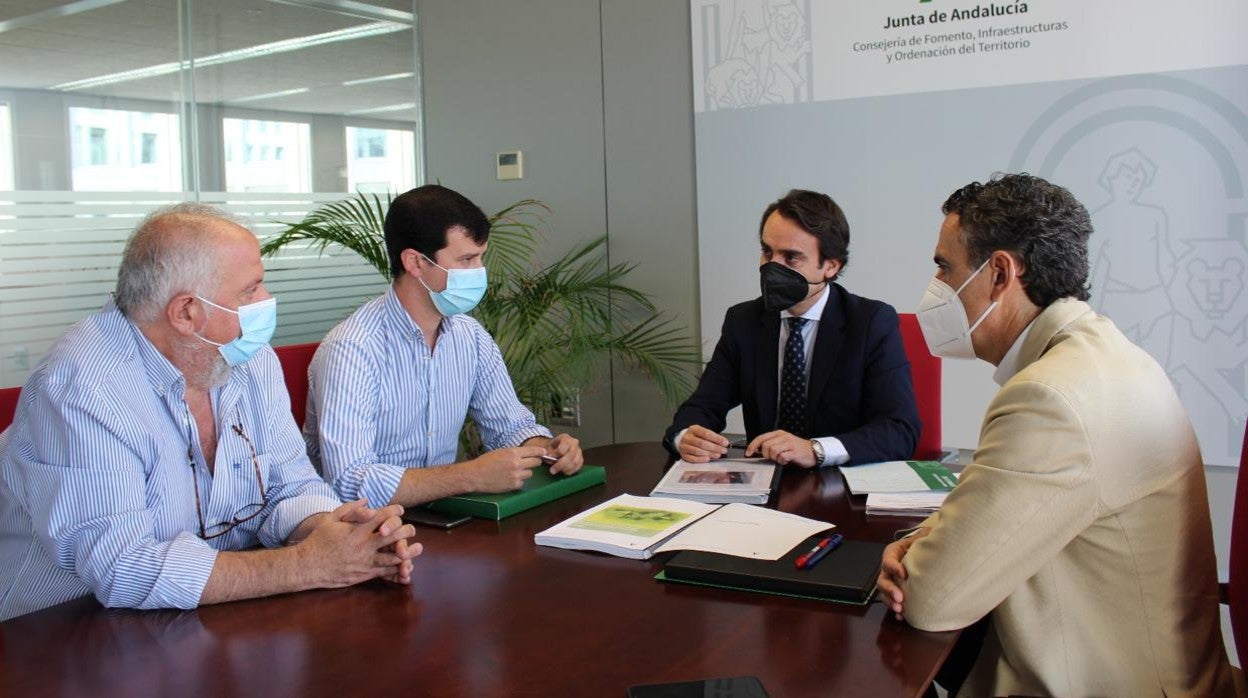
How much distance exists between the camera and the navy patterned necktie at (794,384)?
3.01 metres

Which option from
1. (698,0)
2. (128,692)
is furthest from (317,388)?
(698,0)

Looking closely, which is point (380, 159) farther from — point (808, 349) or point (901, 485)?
point (901, 485)

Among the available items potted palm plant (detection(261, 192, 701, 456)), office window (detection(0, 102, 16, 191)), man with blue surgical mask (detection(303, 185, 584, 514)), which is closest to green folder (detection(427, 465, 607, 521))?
man with blue surgical mask (detection(303, 185, 584, 514))

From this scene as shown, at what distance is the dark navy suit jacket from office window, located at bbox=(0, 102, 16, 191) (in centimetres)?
234

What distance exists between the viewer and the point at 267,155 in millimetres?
4406

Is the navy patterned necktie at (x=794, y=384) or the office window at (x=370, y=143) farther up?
the office window at (x=370, y=143)

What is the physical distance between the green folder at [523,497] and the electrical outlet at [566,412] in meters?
2.10

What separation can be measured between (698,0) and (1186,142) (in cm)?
180

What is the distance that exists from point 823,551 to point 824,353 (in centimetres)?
119

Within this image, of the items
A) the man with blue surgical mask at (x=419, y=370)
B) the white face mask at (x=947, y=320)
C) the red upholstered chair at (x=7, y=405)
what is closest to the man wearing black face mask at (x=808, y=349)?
the man with blue surgical mask at (x=419, y=370)

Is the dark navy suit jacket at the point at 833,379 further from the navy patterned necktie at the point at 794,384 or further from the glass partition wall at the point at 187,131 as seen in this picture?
the glass partition wall at the point at 187,131

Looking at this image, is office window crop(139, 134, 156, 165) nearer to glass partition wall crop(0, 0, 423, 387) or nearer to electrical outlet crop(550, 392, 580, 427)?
glass partition wall crop(0, 0, 423, 387)

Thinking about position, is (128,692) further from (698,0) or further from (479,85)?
(479,85)

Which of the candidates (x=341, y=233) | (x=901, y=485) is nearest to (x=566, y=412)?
(x=341, y=233)
